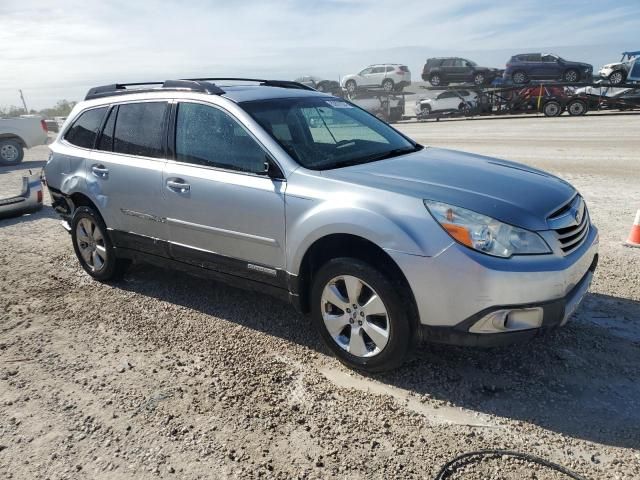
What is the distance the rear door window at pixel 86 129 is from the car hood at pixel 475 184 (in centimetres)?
277

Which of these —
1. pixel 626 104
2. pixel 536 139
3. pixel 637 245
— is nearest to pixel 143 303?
pixel 637 245

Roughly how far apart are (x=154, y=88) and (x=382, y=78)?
99.5ft

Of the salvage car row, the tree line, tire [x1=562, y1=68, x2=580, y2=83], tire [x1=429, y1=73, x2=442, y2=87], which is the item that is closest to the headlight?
the salvage car row

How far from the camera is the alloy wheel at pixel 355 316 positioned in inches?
130

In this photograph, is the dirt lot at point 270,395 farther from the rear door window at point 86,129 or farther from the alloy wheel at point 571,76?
the alloy wheel at point 571,76

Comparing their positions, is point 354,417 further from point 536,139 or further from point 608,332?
point 536,139

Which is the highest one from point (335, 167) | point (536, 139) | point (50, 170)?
point (335, 167)

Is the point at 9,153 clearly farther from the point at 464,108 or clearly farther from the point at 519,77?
the point at 519,77

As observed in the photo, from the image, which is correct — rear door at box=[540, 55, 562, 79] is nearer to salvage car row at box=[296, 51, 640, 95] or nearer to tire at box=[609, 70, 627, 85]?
salvage car row at box=[296, 51, 640, 95]

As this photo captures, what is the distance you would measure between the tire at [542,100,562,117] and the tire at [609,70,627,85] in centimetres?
351

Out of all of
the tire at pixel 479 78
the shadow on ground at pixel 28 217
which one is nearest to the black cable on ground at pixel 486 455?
the shadow on ground at pixel 28 217

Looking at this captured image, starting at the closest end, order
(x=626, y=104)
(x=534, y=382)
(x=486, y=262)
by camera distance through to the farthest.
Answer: (x=486, y=262) → (x=534, y=382) → (x=626, y=104)

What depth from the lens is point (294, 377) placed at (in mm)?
3504

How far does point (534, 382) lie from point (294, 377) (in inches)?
59.5
